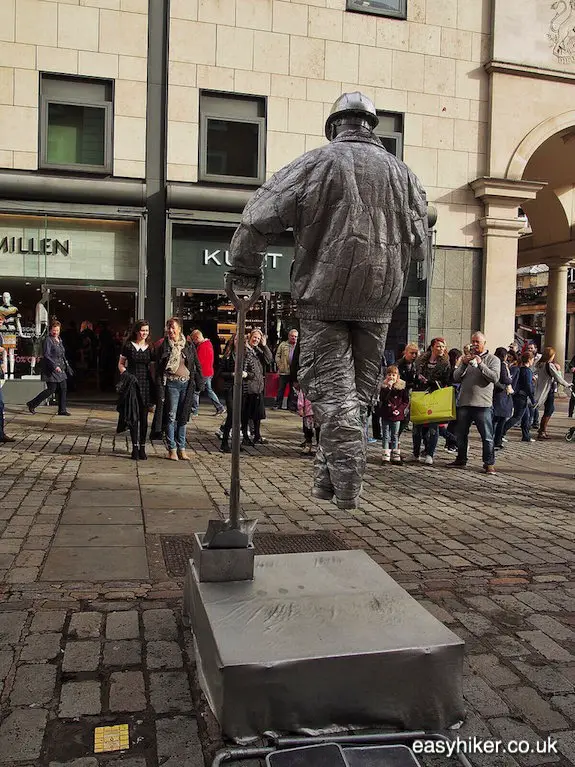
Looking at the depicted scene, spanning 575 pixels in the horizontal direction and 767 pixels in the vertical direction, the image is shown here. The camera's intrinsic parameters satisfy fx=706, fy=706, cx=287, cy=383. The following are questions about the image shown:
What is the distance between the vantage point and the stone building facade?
42.8 ft

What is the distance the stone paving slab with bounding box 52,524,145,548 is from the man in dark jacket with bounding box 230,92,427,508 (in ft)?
7.00

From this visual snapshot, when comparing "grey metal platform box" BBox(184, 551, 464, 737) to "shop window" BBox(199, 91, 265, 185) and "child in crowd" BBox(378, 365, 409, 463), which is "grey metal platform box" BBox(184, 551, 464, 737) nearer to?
"child in crowd" BBox(378, 365, 409, 463)

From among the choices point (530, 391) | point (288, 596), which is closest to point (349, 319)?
point (288, 596)

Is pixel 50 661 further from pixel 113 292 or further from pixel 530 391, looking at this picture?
pixel 113 292

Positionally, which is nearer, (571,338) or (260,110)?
(260,110)

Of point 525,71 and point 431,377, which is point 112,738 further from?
point 525,71

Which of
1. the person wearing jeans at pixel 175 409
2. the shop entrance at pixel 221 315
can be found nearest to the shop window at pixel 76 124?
the shop entrance at pixel 221 315

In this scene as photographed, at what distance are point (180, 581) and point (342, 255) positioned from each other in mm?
2265

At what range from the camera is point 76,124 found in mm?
13344

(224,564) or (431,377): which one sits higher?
(431,377)

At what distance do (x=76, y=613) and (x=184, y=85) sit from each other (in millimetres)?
11873

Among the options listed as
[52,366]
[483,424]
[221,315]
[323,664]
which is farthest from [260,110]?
[323,664]

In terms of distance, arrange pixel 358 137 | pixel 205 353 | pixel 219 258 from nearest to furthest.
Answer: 1. pixel 358 137
2. pixel 205 353
3. pixel 219 258

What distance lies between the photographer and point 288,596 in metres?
3.12
